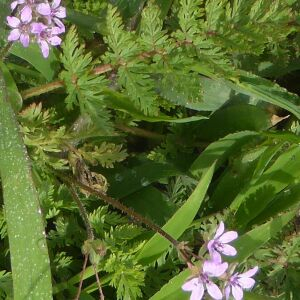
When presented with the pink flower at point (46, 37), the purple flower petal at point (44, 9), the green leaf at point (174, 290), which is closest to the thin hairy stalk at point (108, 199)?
the green leaf at point (174, 290)

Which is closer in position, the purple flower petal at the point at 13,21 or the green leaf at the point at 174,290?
the purple flower petal at the point at 13,21

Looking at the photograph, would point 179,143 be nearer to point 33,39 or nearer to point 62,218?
point 62,218

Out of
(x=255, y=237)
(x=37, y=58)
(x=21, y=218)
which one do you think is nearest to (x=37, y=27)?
(x=37, y=58)

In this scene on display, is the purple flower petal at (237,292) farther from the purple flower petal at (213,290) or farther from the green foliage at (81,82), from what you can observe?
the green foliage at (81,82)

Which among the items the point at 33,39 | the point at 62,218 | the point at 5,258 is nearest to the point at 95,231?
the point at 62,218

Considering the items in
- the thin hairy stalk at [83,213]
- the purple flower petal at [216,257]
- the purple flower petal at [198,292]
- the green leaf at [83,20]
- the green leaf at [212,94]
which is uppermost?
the green leaf at [83,20]

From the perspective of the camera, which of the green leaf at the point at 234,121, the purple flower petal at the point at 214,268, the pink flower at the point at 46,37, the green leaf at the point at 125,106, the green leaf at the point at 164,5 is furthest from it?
the green leaf at the point at 234,121
